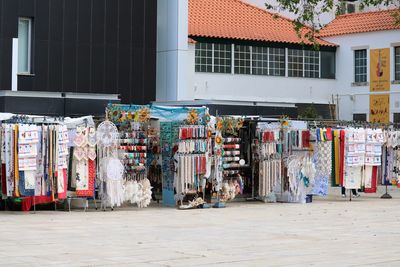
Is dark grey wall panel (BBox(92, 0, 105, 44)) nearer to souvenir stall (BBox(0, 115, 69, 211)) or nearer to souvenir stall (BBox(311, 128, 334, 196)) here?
A: souvenir stall (BBox(311, 128, 334, 196))

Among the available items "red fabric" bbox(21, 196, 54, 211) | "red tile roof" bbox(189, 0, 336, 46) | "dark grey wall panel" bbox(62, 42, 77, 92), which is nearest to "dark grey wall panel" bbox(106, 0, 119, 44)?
"dark grey wall panel" bbox(62, 42, 77, 92)

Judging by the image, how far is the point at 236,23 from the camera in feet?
138

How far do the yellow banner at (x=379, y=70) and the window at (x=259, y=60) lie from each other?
16.2ft

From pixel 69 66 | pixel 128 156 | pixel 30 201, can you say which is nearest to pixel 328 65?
pixel 69 66

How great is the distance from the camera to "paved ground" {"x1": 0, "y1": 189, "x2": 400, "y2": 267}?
12336 millimetres

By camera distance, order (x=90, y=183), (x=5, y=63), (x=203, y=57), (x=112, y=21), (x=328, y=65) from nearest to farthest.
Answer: (x=90, y=183)
(x=5, y=63)
(x=112, y=21)
(x=203, y=57)
(x=328, y=65)

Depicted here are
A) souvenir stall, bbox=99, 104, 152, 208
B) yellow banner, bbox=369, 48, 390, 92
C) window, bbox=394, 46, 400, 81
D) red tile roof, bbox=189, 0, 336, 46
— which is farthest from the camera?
yellow banner, bbox=369, 48, 390, 92

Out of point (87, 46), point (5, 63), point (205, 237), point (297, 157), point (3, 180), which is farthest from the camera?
point (87, 46)

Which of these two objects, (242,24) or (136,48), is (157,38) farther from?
(242,24)

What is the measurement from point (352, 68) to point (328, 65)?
1.32m

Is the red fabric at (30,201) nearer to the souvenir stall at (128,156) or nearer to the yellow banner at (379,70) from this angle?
the souvenir stall at (128,156)

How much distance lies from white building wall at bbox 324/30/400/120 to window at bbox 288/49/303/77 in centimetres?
226

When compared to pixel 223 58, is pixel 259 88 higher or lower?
lower

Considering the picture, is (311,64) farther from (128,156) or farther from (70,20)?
(128,156)
